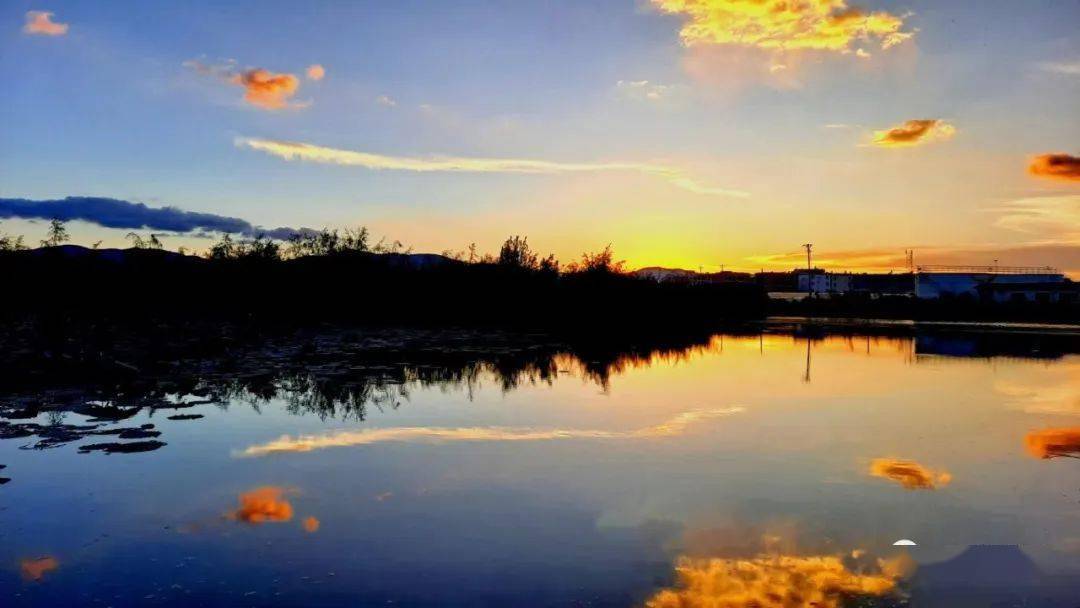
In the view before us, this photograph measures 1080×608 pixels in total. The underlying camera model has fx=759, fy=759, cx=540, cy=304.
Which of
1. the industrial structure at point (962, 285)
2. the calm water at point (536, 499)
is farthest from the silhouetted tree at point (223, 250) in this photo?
the industrial structure at point (962, 285)

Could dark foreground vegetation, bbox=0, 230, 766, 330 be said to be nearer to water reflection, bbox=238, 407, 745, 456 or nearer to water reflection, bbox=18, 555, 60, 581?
water reflection, bbox=238, 407, 745, 456

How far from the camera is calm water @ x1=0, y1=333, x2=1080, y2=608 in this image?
5531 mm

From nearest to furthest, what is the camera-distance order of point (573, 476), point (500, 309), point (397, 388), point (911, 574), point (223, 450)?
point (911, 574), point (573, 476), point (223, 450), point (397, 388), point (500, 309)

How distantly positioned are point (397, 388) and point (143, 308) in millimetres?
17331

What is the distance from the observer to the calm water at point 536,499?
553 centimetres

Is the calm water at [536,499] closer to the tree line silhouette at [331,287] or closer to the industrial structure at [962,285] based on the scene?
the tree line silhouette at [331,287]

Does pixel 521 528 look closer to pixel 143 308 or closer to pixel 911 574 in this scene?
pixel 911 574

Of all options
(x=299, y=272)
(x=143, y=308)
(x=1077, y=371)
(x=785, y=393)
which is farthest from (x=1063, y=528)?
(x=299, y=272)

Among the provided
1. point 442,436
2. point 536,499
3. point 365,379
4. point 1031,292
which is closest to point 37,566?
point 536,499

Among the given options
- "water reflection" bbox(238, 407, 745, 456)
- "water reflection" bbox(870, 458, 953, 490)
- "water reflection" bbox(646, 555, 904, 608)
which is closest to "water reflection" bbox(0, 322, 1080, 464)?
"water reflection" bbox(238, 407, 745, 456)

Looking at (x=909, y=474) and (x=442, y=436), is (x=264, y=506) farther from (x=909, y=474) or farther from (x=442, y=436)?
(x=909, y=474)

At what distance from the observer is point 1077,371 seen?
20.1 m

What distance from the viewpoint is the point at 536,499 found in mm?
7691

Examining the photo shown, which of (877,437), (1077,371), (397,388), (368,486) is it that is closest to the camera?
(368,486)
